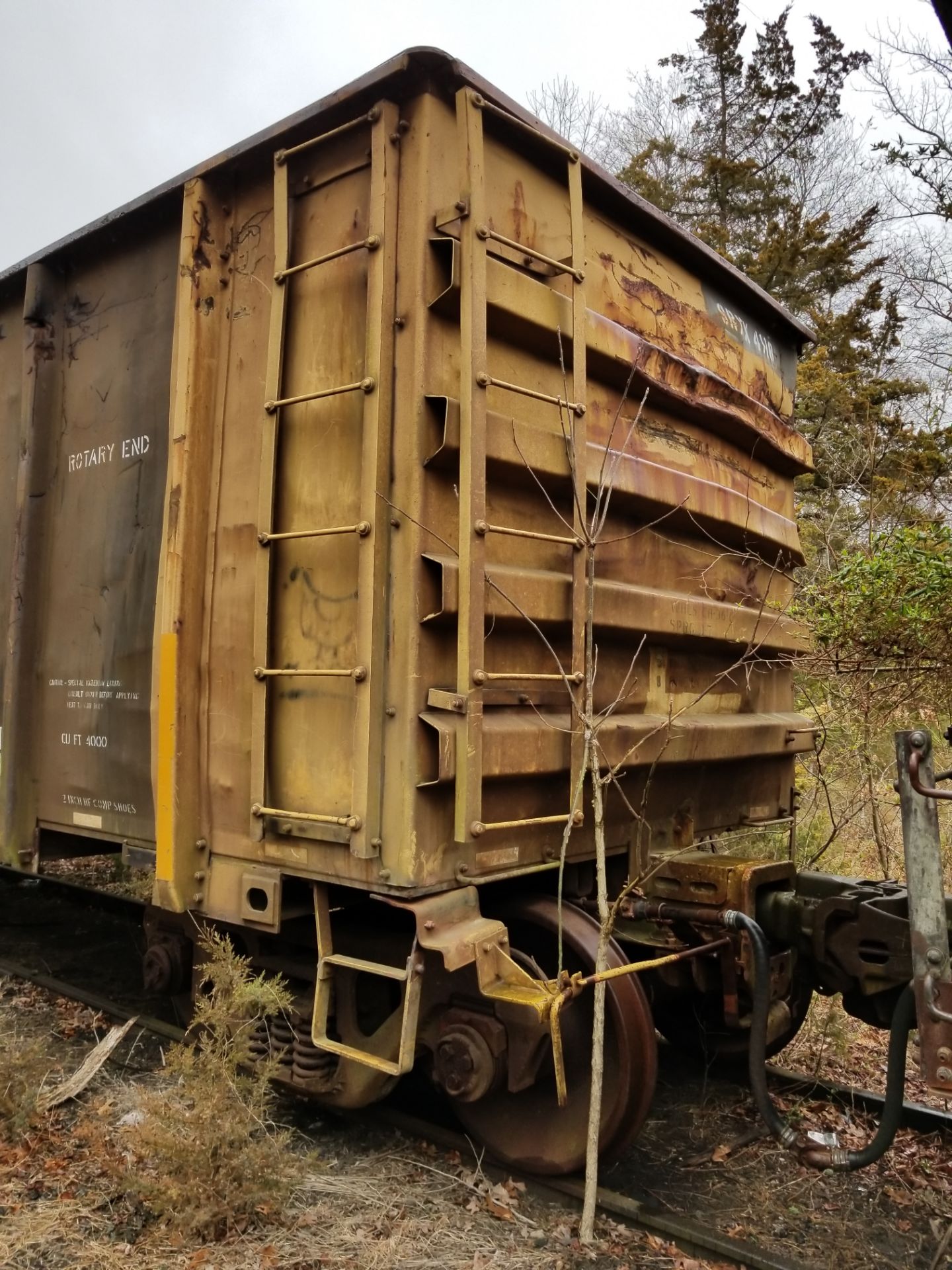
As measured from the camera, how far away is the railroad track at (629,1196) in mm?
3061

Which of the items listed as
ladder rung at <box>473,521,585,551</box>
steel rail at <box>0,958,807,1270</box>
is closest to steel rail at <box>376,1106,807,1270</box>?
steel rail at <box>0,958,807,1270</box>

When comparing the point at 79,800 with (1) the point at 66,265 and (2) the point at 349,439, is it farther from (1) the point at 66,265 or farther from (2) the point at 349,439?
(1) the point at 66,265

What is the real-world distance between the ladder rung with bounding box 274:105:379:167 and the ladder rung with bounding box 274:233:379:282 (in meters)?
0.36

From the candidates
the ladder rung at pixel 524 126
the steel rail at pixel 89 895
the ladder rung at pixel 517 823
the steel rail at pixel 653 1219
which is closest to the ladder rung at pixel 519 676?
the ladder rung at pixel 517 823

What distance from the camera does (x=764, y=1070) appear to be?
3346mm

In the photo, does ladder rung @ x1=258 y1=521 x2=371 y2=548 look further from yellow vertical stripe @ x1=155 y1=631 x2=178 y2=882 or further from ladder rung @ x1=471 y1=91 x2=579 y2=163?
ladder rung @ x1=471 y1=91 x2=579 y2=163

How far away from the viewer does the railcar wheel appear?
334 centimetres

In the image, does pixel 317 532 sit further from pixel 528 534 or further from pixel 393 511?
pixel 528 534

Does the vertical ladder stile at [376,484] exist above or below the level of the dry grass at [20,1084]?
above

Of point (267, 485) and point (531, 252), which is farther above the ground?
point (531, 252)

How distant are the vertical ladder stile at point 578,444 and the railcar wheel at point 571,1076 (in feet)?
1.64

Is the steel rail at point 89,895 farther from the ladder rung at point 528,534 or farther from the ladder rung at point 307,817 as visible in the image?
the ladder rung at point 528,534

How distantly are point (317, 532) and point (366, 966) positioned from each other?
4.89 feet

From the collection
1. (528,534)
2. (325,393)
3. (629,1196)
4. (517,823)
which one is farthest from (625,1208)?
(325,393)
